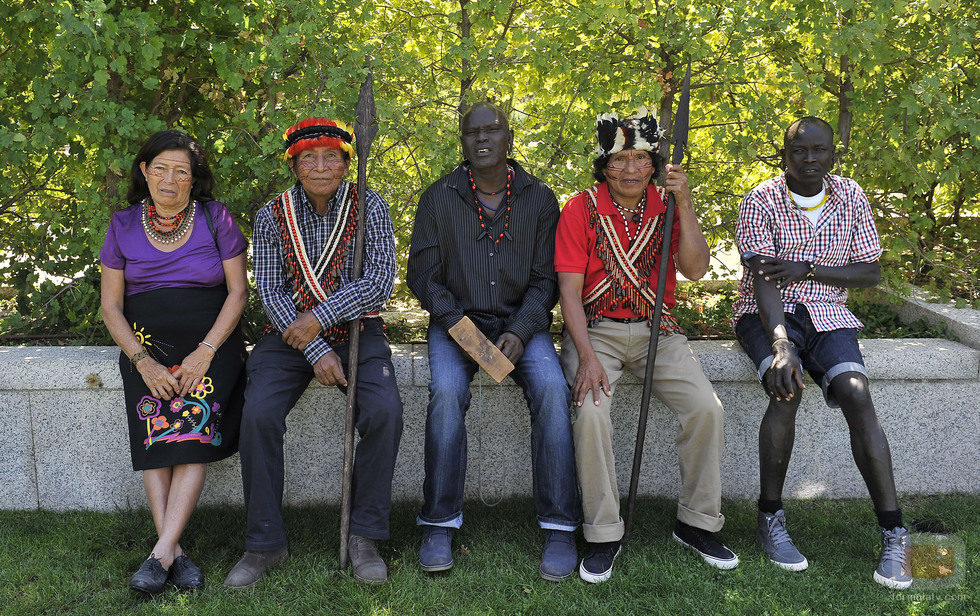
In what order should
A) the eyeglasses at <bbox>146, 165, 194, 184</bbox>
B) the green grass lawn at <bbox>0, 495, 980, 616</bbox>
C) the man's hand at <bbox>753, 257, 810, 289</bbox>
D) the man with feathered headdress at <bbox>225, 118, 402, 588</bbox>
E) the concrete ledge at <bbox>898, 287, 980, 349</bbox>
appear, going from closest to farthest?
1. the green grass lawn at <bbox>0, 495, 980, 616</bbox>
2. the man with feathered headdress at <bbox>225, 118, 402, 588</bbox>
3. the eyeglasses at <bbox>146, 165, 194, 184</bbox>
4. the man's hand at <bbox>753, 257, 810, 289</bbox>
5. the concrete ledge at <bbox>898, 287, 980, 349</bbox>

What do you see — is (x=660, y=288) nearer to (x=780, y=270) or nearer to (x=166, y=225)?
(x=780, y=270)


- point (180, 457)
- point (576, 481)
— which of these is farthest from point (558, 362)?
point (180, 457)

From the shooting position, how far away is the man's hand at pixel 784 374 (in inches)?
134

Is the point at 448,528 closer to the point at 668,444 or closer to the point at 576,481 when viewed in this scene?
the point at 576,481

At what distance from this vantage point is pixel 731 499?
4.01 metres

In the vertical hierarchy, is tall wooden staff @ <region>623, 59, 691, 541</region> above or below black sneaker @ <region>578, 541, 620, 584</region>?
above

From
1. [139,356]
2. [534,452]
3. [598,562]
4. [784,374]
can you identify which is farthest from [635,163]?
[139,356]

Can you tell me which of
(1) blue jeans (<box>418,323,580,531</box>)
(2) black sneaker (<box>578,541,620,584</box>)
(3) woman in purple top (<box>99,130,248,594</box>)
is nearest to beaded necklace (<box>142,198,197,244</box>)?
(3) woman in purple top (<box>99,130,248,594</box>)

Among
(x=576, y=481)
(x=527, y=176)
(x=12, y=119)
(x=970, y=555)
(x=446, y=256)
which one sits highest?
(x=12, y=119)

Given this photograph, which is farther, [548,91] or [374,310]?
[548,91]

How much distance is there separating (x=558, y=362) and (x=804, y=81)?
183 centimetres

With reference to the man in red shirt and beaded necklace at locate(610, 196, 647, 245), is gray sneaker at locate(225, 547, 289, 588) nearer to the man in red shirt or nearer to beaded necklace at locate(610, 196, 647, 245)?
the man in red shirt

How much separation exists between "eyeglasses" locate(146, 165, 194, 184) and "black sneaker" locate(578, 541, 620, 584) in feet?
7.37

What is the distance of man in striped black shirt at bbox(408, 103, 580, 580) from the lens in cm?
339
